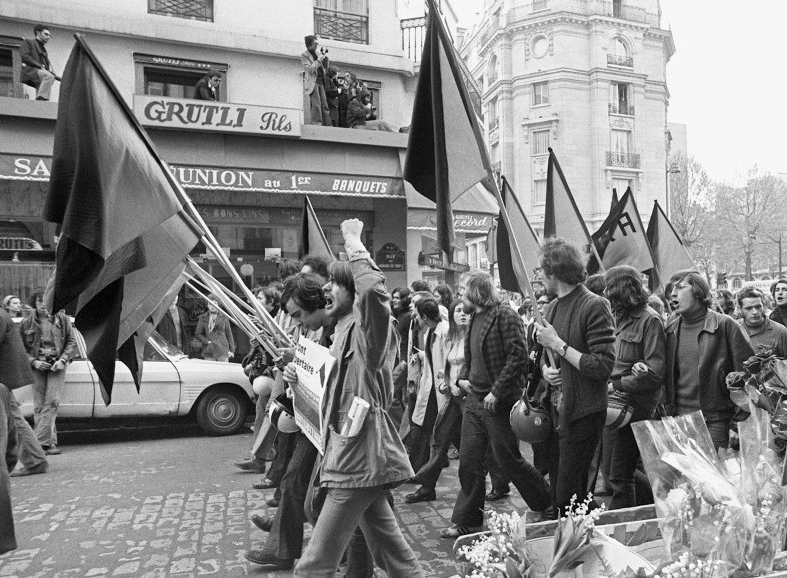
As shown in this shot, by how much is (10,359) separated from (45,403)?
2.45m

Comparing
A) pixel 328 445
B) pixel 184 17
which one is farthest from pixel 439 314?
pixel 184 17

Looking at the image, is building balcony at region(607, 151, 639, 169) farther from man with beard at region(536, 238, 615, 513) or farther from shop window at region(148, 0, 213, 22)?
man with beard at region(536, 238, 615, 513)

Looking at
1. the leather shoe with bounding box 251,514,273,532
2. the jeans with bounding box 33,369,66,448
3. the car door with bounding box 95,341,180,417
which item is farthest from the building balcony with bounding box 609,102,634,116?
the leather shoe with bounding box 251,514,273,532

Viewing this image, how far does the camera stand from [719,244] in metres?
53.7

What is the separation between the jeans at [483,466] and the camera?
5.22m

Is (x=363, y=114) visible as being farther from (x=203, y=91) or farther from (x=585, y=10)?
(x=585, y=10)

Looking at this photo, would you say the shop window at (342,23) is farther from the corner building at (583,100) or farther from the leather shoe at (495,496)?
the corner building at (583,100)

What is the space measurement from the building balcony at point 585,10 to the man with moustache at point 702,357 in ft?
175

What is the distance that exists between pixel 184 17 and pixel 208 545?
12572 millimetres

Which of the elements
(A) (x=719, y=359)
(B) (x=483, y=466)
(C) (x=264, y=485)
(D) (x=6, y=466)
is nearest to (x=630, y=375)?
(A) (x=719, y=359)

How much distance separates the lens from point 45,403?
333 inches

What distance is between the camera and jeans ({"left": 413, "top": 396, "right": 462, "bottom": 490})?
252 inches

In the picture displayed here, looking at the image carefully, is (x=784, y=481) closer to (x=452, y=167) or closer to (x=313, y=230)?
(x=452, y=167)

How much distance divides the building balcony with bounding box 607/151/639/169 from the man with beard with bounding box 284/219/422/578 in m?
51.9
